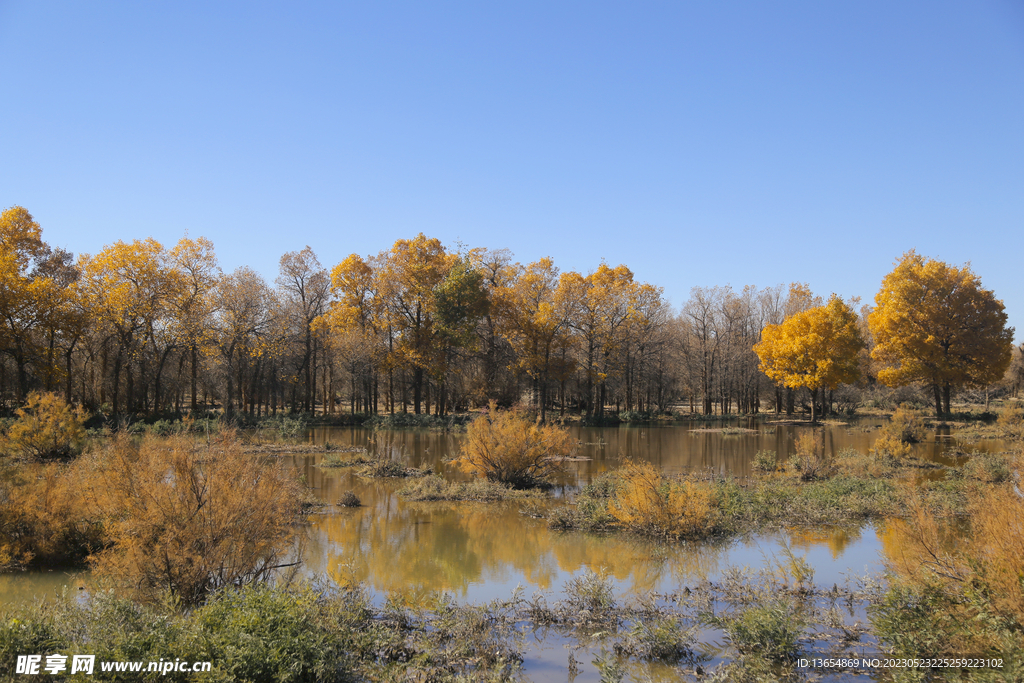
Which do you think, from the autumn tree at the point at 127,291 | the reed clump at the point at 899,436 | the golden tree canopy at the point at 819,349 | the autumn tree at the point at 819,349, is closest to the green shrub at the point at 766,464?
the reed clump at the point at 899,436

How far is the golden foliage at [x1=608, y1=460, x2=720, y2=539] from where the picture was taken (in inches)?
498

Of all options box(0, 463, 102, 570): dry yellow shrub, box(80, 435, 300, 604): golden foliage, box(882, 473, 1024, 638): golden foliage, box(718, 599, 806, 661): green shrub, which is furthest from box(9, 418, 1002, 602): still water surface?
box(882, 473, 1024, 638): golden foliage

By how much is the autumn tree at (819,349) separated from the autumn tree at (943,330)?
88.0 inches

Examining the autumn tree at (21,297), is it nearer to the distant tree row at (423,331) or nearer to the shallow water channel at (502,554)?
the distant tree row at (423,331)

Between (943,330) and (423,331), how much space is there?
113ft

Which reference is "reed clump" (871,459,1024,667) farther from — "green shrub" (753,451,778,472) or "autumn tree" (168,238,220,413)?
"autumn tree" (168,238,220,413)

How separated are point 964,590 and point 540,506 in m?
9.96

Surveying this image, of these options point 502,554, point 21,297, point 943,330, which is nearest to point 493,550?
point 502,554

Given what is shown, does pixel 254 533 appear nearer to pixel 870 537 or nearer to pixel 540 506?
pixel 540 506

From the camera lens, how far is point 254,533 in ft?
25.4

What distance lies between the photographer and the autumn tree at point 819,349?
44688 millimetres

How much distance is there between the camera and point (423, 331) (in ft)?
143

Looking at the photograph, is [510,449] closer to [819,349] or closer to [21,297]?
[21,297]

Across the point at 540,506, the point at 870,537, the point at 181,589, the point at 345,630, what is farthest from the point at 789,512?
the point at 181,589
